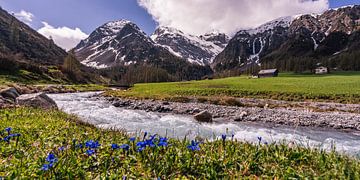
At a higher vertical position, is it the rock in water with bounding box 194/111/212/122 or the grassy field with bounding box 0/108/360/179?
the grassy field with bounding box 0/108/360/179

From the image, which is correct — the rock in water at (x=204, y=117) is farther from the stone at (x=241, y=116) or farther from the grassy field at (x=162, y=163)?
the grassy field at (x=162, y=163)

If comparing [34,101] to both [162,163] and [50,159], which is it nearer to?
[50,159]

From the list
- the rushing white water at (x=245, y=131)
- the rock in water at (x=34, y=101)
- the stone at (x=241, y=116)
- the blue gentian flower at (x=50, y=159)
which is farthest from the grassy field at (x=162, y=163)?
the stone at (x=241, y=116)

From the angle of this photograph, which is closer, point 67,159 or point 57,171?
point 57,171

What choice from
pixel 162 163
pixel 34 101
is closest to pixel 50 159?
pixel 162 163

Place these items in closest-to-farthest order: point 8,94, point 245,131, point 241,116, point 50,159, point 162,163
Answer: point 50,159 < point 162,163 < point 245,131 < point 8,94 < point 241,116

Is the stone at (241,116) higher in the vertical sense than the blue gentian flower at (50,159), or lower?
lower

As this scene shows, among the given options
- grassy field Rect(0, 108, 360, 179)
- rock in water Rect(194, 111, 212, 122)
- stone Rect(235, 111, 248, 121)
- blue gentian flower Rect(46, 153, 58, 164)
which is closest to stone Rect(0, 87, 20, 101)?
rock in water Rect(194, 111, 212, 122)

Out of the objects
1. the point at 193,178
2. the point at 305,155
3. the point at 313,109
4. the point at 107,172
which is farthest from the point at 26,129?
the point at 313,109

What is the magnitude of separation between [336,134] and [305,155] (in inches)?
664

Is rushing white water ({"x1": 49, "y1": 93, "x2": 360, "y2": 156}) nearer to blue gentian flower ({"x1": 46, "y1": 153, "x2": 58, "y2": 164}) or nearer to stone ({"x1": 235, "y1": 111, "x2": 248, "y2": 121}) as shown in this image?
stone ({"x1": 235, "y1": 111, "x2": 248, "y2": 121})

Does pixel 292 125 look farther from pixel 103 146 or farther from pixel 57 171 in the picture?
pixel 57 171

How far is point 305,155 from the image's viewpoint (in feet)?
15.6

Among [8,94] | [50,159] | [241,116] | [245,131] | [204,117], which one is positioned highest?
[8,94]
